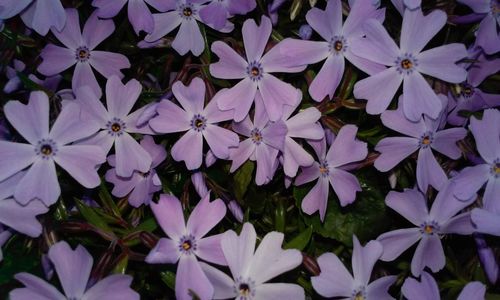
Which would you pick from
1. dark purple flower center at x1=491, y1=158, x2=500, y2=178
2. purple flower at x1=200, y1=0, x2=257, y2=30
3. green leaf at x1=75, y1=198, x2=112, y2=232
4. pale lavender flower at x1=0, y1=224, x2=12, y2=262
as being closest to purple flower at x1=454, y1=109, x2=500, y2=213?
dark purple flower center at x1=491, y1=158, x2=500, y2=178

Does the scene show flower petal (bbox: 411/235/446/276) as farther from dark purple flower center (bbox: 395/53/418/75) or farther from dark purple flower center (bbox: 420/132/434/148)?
dark purple flower center (bbox: 395/53/418/75)

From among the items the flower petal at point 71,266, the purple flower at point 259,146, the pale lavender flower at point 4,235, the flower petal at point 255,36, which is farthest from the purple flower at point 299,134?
the pale lavender flower at point 4,235

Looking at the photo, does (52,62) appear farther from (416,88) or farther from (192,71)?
(416,88)

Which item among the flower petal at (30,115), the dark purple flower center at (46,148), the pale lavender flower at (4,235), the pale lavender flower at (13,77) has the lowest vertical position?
the pale lavender flower at (4,235)

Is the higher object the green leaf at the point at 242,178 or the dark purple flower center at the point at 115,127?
the dark purple flower center at the point at 115,127

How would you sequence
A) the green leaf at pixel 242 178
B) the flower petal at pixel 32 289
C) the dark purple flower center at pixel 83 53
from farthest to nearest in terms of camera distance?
the dark purple flower center at pixel 83 53 < the green leaf at pixel 242 178 < the flower petal at pixel 32 289

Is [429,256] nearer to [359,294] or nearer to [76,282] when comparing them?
[359,294]

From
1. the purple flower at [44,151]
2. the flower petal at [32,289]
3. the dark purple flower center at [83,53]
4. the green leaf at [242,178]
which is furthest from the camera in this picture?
the dark purple flower center at [83,53]

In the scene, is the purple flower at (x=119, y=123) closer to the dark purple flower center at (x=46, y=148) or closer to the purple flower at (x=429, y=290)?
the dark purple flower center at (x=46, y=148)
